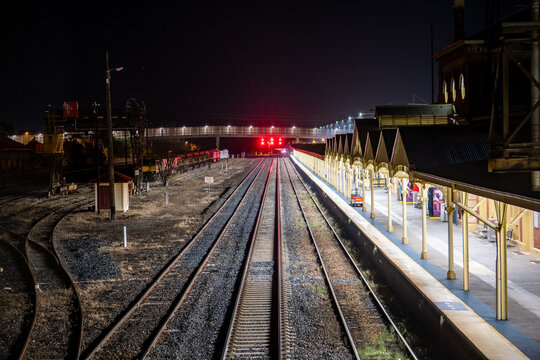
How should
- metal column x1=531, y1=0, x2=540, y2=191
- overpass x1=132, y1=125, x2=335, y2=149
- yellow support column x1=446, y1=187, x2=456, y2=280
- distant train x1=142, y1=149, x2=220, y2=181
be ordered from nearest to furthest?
metal column x1=531, y1=0, x2=540, y2=191 < yellow support column x1=446, y1=187, x2=456, y2=280 < distant train x1=142, y1=149, x2=220, y2=181 < overpass x1=132, y1=125, x2=335, y2=149

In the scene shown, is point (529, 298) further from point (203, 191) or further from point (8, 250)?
point (203, 191)

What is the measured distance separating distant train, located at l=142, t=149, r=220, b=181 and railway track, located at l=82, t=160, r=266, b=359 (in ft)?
79.4

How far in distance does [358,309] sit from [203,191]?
26.1m

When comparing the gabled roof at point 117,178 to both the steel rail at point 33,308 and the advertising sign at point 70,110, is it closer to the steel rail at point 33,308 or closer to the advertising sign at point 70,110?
the steel rail at point 33,308

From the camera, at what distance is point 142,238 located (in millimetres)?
17812

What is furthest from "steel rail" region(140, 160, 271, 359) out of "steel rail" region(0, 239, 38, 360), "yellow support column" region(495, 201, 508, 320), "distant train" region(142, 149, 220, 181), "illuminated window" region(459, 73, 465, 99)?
"distant train" region(142, 149, 220, 181)

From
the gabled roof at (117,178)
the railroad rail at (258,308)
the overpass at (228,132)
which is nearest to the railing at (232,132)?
the overpass at (228,132)

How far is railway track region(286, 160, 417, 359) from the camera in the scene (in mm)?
8133

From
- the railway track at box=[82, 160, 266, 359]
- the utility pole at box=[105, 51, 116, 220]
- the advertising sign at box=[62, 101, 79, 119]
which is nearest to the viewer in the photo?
the railway track at box=[82, 160, 266, 359]

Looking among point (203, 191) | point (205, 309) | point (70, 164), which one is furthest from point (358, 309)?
point (70, 164)

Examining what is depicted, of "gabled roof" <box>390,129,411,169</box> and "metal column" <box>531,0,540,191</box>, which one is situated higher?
"metal column" <box>531,0,540,191</box>

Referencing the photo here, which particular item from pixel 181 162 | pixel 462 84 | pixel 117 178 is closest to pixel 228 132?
pixel 181 162

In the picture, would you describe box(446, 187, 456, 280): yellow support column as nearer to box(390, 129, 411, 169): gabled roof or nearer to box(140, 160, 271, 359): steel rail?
box(390, 129, 411, 169): gabled roof

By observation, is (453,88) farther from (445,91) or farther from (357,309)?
(357,309)
